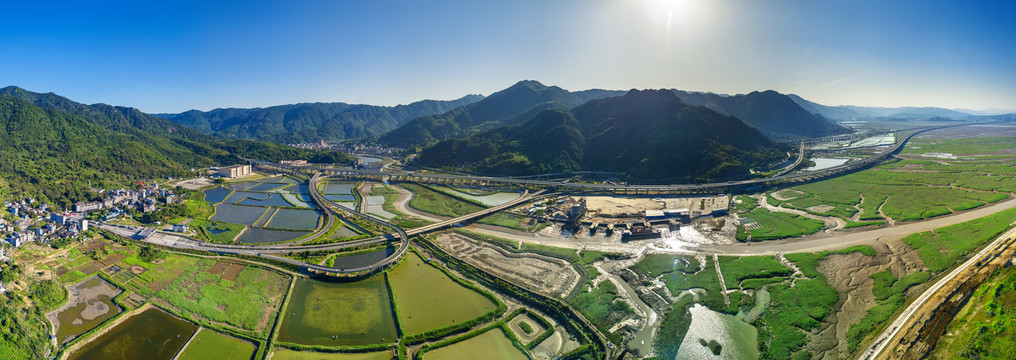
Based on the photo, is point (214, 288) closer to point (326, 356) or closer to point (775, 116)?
point (326, 356)

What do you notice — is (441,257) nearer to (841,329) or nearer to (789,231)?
(841,329)

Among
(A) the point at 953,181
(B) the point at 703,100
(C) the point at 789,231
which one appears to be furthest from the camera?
(B) the point at 703,100

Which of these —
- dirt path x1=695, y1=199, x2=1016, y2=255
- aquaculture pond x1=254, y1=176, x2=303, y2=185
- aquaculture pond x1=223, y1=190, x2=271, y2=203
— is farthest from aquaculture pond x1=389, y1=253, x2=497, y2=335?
aquaculture pond x1=254, y1=176, x2=303, y2=185

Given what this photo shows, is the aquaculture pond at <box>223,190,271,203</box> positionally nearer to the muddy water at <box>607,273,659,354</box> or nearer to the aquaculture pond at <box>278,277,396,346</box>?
the aquaculture pond at <box>278,277,396,346</box>

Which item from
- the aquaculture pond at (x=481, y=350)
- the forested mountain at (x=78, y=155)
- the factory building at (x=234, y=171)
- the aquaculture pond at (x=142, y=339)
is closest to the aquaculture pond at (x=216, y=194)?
the forested mountain at (x=78, y=155)

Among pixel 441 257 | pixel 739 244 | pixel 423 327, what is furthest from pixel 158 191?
pixel 739 244

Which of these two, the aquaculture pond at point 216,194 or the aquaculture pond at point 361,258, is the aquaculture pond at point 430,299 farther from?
the aquaculture pond at point 216,194
